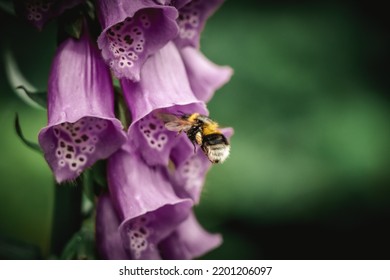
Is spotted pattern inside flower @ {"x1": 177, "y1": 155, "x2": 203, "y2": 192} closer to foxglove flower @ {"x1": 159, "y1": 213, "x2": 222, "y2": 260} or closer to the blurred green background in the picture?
foxglove flower @ {"x1": 159, "y1": 213, "x2": 222, "y2": 260}

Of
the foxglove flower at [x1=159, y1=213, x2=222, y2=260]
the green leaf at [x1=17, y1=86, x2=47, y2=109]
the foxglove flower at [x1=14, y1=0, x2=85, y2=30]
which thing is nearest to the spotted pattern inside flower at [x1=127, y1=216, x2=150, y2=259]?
the foxglove flower at [x1=159, y1=213, x2=222, y2=260]

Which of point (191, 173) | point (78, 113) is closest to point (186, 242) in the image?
point (191, 173)

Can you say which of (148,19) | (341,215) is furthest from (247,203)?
(148,19)

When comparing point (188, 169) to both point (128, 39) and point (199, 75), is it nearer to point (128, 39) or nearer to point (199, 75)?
point (199, 75)

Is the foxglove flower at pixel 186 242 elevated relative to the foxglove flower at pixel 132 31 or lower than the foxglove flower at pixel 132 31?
lower

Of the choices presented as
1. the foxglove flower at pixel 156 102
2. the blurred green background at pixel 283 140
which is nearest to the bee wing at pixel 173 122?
the foxglove flower at pixel 156 102

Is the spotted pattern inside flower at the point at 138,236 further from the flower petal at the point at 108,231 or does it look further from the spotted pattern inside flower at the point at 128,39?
the spotted pattern inside flower at the point at 128,39
